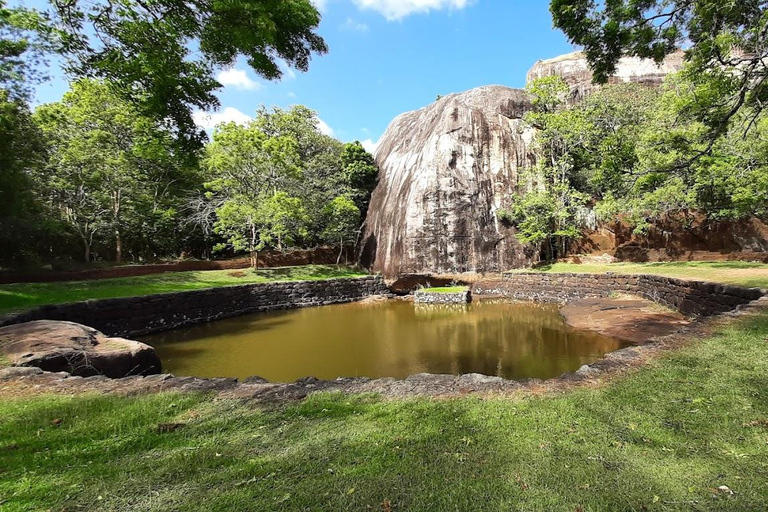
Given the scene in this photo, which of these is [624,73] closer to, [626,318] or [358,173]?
[358,173]

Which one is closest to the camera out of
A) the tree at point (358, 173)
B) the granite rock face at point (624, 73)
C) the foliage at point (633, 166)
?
the foliage at point (633, 166)

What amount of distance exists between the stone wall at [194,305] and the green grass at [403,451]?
7476 millimetres

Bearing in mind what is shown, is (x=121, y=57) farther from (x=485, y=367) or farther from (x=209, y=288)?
(x=209, y=288)

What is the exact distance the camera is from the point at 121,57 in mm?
3895

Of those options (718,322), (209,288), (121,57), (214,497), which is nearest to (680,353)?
(718,322)

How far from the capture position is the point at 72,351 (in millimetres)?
5113

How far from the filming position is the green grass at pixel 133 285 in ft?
34.2

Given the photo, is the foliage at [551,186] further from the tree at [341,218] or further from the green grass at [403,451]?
the green grass at [403,451]

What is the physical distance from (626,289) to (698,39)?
10297 mm

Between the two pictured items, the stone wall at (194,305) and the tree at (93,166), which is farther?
the tree at (93,166)

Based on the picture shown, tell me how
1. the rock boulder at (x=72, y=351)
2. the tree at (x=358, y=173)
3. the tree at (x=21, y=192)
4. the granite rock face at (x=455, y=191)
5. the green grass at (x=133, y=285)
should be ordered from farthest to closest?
the tree at (x=358, y=173) < the granite rock face at (x=455, y=191) < the tree at (x=21, y=192) < the green grass at (x=133, y=285) < the rock boulder at (x=72, y=351)

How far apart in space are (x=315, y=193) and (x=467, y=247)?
35.9 ft

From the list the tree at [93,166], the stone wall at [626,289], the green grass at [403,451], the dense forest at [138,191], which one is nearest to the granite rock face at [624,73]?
the stone wall at [626,289]

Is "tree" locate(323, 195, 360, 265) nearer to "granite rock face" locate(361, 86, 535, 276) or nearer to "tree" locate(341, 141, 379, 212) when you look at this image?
"granite rock face" locate(361, 86, 535, 276)
